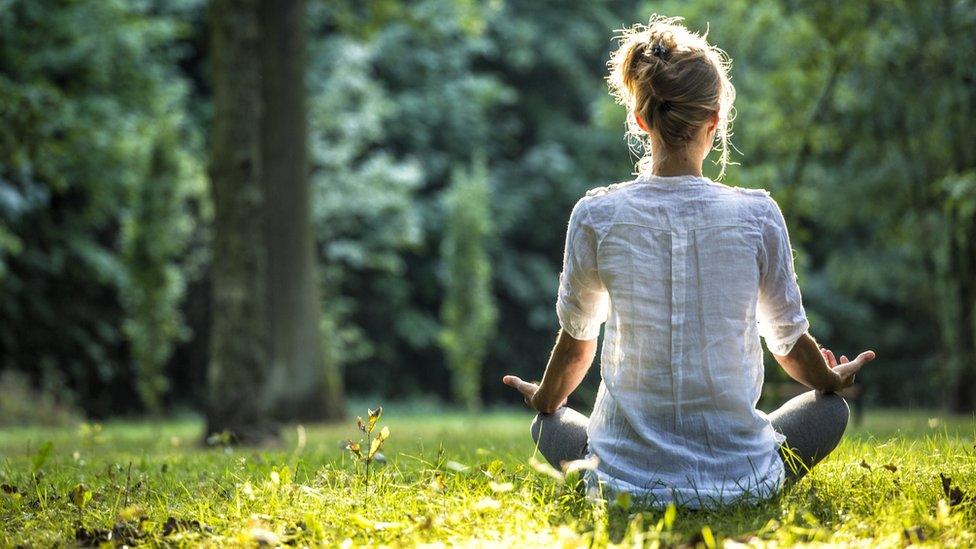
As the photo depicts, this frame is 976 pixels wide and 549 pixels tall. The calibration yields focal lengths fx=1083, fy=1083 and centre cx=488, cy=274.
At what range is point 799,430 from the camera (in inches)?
134

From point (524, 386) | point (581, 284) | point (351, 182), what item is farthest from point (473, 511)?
point (351, 182)

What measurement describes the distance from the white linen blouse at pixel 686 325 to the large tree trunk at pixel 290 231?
10027 millimetres

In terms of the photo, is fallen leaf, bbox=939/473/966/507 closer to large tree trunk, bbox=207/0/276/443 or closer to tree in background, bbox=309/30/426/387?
large tree trunk, bbox=207/0/276/443

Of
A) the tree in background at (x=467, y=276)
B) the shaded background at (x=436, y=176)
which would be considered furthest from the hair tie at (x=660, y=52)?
the tree in background at (x=467, y=276)

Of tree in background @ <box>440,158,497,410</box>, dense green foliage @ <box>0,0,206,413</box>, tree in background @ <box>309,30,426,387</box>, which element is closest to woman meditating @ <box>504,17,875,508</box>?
dense green foliage @ <box>0,0,206,413</box>

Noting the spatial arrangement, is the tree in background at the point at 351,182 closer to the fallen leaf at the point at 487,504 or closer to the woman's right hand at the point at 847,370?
the woman's right hand at the point at 847,370

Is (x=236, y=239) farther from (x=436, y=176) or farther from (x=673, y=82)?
(x=436, y=176)

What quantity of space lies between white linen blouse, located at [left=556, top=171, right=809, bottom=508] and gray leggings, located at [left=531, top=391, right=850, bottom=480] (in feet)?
0.58

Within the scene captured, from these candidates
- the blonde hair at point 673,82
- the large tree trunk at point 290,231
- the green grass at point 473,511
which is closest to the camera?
the green grass at point 473,511

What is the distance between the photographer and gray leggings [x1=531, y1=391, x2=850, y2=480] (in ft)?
11.1

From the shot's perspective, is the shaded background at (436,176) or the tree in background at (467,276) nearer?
the shaded background at (436,176)

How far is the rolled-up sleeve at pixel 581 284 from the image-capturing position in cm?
324

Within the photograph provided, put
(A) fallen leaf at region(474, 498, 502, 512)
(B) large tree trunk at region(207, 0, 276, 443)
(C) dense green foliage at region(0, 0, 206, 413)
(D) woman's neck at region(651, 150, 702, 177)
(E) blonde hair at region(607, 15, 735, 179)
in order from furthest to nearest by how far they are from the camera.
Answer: (C) dense green foliage at region(0, 0, 206, 413)
(B) large tree trunk at region(207, 0, 276, 443)
(D) woman's neck at region(651, 150, 702, 177)
(E) blonde hair at region(607, 15, 735, 179)
(A) fallen leaf at region(474, 498, 502, 512)

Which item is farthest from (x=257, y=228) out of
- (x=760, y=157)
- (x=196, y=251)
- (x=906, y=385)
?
(x=906, y=385)
